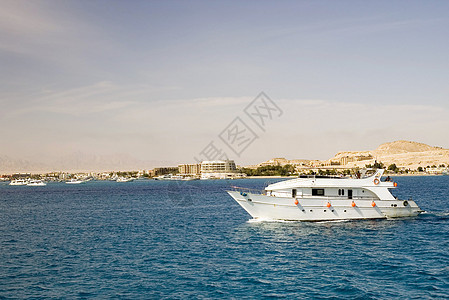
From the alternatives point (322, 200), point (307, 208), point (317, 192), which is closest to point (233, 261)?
point (307, 208)

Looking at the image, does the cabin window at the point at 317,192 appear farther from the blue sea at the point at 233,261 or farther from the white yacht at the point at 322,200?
the blue sea at the point at 233,261

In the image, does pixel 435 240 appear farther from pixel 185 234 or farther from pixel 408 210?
pixel 185 234

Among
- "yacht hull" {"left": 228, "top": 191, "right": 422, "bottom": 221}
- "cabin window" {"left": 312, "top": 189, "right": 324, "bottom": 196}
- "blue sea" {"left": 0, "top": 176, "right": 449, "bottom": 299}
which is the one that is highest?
"cabin window" {"left": 312, "top": 189, "right": 324, "bottom": 196}

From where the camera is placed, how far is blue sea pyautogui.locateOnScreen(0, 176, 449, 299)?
22.6m

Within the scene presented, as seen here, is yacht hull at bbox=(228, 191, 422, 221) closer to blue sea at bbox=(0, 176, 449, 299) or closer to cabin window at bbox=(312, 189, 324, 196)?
cabin window at bbox=(312, 189, 324, 196)

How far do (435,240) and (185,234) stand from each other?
76.8 ft

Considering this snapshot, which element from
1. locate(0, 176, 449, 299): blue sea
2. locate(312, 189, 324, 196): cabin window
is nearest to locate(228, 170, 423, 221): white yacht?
locate(312, 189, 324, 196): cabin window

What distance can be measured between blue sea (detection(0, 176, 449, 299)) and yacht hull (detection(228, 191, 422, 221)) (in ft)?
3.52

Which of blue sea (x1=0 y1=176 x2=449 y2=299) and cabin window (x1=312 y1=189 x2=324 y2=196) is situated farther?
cabin window (x1=312 y1=189 x2=324 y2=196)

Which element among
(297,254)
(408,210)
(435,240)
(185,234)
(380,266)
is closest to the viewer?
(380,266)

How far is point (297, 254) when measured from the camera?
3055cm

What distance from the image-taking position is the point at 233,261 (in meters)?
29.0

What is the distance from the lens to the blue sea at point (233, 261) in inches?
890

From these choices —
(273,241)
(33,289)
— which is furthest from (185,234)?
(33,289)
